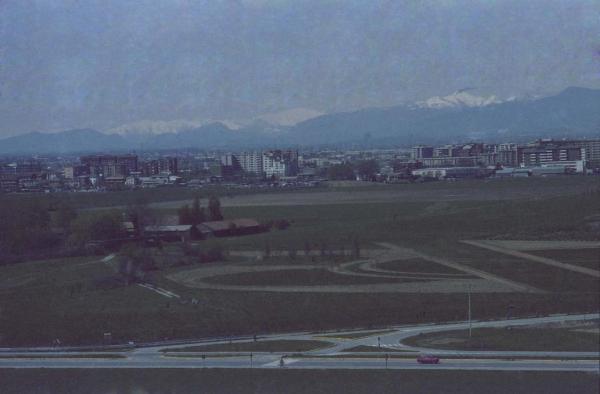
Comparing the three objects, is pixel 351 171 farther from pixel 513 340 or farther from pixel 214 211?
pixel 513 340

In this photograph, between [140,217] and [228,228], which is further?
[228,228]

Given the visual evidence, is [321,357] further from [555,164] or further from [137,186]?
[555,164]

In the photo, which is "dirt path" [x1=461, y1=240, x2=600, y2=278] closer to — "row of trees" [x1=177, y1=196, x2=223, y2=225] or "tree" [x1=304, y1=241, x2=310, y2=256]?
"tree" [x1=304, y1=241, x2=310, y2=256]

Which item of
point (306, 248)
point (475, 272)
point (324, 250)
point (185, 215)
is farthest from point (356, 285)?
point (185, 215)

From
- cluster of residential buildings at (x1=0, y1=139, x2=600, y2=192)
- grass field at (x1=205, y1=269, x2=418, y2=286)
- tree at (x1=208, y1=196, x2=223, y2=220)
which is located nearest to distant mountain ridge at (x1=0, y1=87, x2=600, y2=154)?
cluster of residential buildings at (x1=0, y1=139, x2=600, y2=192)

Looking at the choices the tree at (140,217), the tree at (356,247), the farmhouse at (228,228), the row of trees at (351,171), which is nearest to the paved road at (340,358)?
the tree at (356,247)

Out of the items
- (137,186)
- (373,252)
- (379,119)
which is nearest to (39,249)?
(373,252)
